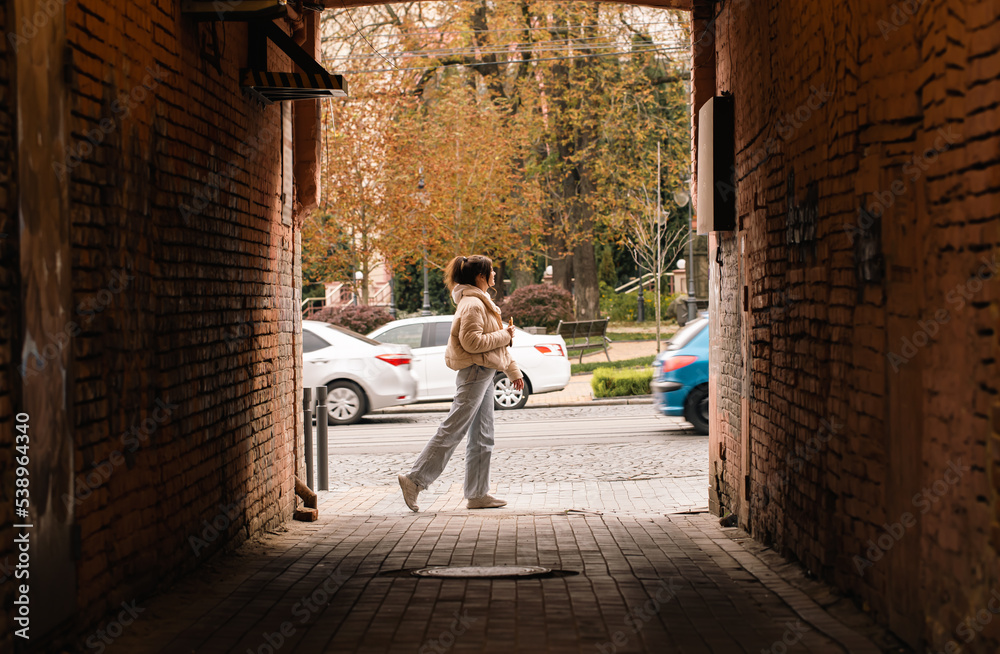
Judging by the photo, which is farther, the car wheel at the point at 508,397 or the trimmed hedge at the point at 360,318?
the trimmed hedge at the point at 360,318

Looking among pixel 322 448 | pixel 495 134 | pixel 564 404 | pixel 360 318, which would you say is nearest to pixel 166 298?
pixel 322 448

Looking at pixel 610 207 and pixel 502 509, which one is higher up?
pixel 610 207

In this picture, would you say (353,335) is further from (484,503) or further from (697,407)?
(484,503)

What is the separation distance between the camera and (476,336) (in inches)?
334

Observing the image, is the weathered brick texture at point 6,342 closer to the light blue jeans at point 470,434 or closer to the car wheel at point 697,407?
the light blue jeans at point 470,434

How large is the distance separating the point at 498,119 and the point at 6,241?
27.1 metres

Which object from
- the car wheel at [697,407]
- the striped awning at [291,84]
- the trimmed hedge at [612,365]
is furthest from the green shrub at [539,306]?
the striped awning at [291,84]

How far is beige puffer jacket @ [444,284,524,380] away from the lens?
850 centimetres

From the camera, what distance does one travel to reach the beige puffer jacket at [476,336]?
27.9 ft

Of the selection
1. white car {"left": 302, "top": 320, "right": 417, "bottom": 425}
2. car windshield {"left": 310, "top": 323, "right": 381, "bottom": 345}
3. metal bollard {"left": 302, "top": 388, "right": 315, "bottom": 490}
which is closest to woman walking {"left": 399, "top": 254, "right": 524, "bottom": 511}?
metal bollard {"left": 302, "top": 388, "right": 315, "bottom": 490}

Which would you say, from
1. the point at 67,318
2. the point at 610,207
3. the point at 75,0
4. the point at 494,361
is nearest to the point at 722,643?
the point at 67,318

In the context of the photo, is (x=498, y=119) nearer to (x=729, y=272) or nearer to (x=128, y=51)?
(x=729, y=272)

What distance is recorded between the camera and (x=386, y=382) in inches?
594

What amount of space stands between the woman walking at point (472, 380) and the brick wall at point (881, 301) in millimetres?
2392
